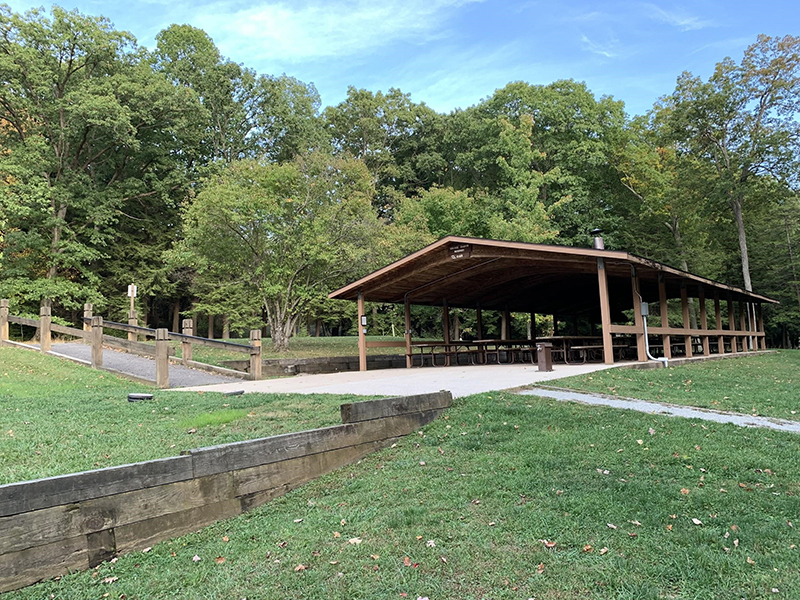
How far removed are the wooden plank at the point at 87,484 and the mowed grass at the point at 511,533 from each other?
393mm

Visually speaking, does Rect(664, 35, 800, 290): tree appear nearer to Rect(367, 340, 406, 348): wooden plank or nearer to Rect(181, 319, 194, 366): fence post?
Rect(367, 340, 406, 348): wooden plank

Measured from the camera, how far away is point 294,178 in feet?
56.7

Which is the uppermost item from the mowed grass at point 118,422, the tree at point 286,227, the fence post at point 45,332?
the tree at point 286,227

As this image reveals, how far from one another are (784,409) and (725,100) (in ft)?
70.2

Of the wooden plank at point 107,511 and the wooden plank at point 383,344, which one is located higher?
the wooden plank at point 383,344

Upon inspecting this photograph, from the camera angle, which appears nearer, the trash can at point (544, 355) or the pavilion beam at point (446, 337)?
the trash can at point (544, 355)

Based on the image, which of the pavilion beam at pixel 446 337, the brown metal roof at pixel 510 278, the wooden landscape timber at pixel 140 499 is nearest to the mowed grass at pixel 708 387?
the brown metal roof at pixel 510 278

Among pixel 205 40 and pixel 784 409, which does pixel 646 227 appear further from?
pixel 205 40

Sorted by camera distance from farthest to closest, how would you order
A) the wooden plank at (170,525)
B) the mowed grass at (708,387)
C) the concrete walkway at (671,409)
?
the mowed grass at (708,387) → the concrete walkway at (671,409) → the wooden plank at (170,525)

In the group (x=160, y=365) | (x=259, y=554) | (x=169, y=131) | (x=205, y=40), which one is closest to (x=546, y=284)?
(x=160, y=365)

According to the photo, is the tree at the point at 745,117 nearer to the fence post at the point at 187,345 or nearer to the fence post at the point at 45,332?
the fence post at the point at 187,345

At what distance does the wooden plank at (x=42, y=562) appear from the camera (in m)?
2.60

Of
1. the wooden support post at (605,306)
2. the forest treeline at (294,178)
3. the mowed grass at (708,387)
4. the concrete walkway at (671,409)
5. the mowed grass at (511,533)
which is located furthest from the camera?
the forest treeline at (294,178)

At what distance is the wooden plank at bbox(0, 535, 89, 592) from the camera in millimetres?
2596
